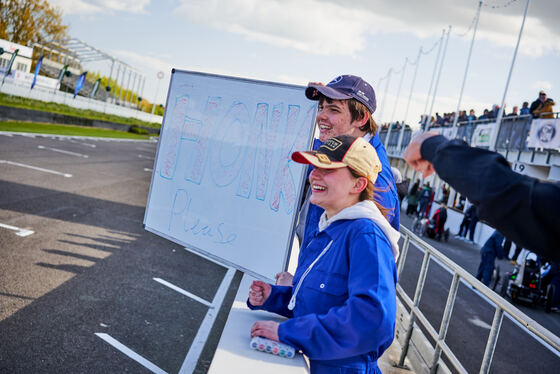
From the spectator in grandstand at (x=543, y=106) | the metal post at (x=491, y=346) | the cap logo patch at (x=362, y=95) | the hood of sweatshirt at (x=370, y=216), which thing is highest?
the spectator in grandstand at (x=543, y=106)

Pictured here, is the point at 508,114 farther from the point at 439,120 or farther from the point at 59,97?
the point at 59,97

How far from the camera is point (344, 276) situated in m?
1.99

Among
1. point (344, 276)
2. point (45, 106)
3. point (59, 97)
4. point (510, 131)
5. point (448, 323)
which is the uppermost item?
point (510, 131)

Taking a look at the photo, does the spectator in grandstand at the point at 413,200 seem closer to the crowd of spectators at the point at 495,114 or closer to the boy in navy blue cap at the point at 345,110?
the crowd of spectators at the point at 495,114

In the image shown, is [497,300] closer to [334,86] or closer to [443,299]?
[334,86]

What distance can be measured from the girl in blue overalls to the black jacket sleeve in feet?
1.94

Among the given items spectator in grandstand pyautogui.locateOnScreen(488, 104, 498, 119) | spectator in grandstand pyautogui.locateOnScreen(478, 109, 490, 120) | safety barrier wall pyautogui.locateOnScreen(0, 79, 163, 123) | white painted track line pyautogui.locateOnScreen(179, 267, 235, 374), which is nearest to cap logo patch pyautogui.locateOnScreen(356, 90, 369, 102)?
white painted track line pyautogui.locateOnScreen(179, 267, 235, 374)

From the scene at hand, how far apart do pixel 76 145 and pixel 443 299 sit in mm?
17370

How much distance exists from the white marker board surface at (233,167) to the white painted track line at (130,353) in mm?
1292

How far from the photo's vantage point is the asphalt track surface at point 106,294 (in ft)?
14.4

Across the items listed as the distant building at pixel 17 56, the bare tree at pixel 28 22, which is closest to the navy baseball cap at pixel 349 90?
the distant building at pixel 17 56

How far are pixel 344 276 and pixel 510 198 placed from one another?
0.88 metres

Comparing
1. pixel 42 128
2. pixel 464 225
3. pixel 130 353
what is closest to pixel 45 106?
pixel 42 128

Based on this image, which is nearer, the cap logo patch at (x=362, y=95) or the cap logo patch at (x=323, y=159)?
the cap logo patch at (x=323, y=159)
